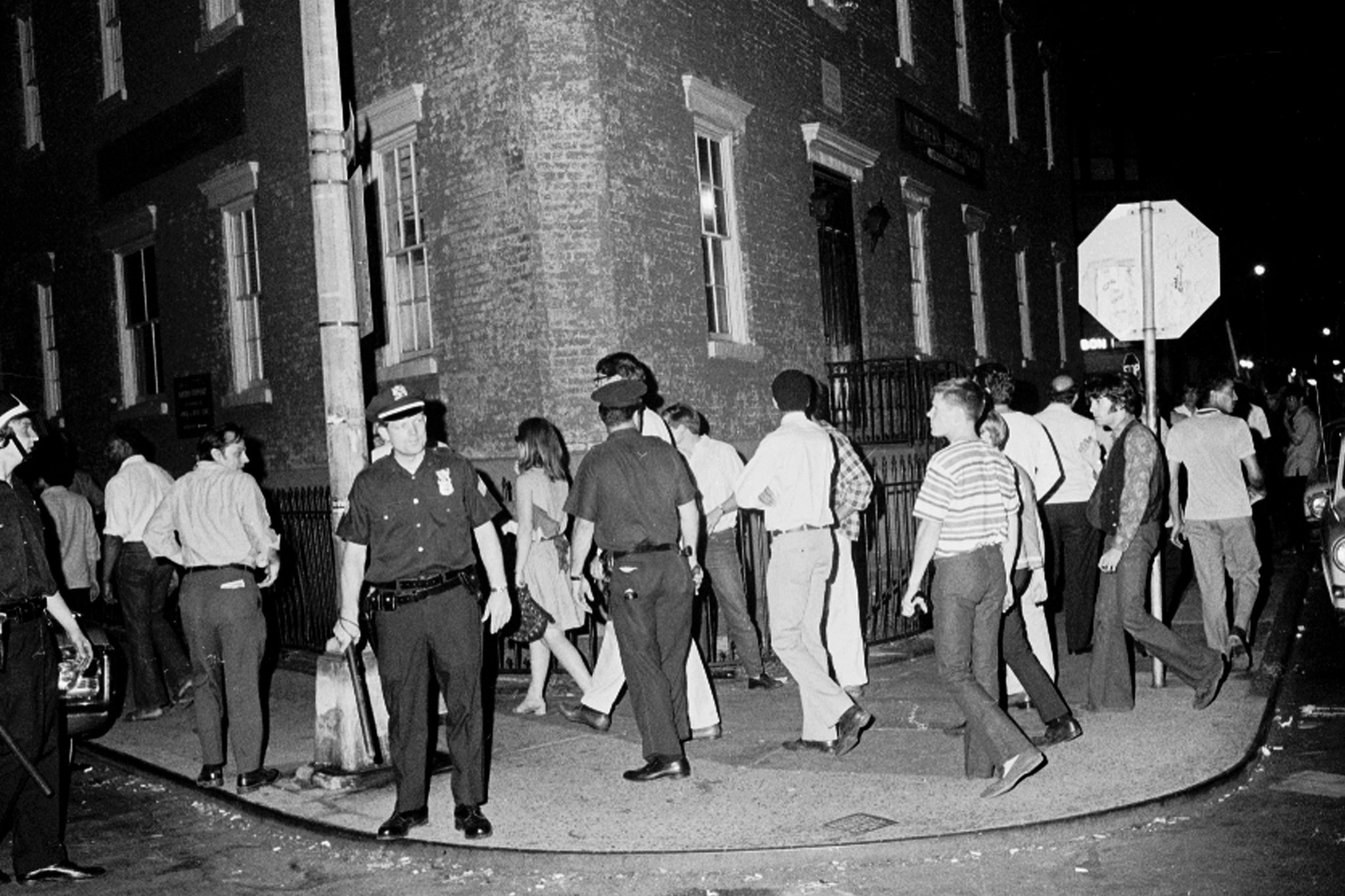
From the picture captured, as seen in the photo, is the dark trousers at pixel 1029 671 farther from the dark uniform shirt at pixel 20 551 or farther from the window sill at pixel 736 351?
the window sill at pixel 736 351

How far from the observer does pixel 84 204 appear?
1730cm

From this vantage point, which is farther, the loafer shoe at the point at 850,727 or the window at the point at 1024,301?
the window at the point at 1024,301

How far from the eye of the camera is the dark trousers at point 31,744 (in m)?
5.60

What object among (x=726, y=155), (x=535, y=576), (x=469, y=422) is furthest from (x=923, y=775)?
(x=726, y=155)

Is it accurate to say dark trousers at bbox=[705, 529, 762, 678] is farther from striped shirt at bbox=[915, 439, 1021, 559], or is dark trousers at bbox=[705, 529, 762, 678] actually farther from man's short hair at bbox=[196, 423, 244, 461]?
man's short hair at bbox=[196, 423, 244, 461]

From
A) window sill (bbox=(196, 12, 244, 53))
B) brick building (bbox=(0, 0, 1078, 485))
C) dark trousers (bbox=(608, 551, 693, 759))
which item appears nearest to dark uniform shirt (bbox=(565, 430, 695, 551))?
dark trousers (bbox=(608, 551, 693, 759))

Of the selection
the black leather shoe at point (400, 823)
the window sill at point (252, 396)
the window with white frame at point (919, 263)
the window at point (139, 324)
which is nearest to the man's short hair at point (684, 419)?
the black leather shoe at point (400, 823)

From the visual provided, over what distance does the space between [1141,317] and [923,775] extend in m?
3.50

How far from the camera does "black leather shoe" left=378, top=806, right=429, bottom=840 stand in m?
6.00

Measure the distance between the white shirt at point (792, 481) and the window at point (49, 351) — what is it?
1410 centimetres

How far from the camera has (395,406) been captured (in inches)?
237

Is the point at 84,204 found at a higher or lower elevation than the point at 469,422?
higher

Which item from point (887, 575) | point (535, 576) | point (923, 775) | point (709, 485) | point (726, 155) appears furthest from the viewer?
point (726, 155)

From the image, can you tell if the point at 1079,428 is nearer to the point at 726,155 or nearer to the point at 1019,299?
the point at 726,155
